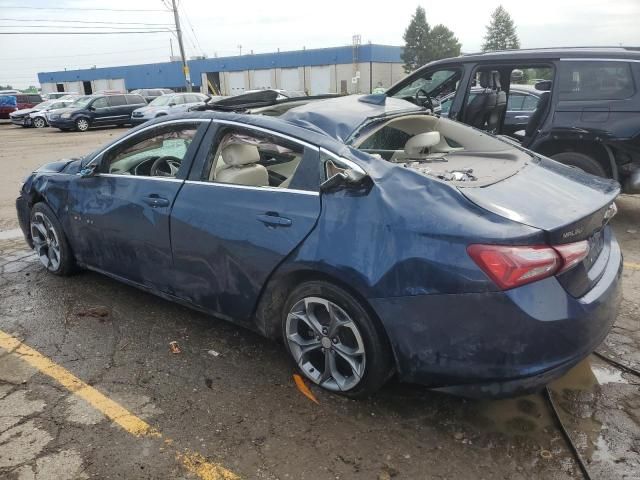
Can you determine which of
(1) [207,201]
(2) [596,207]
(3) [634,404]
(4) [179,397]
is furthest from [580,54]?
(4) [179,397]

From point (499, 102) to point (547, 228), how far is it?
4.64 meters

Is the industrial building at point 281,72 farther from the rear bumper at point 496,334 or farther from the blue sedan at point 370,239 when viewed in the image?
the rear bumper at point 496,334

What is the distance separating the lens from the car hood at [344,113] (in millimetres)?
3131

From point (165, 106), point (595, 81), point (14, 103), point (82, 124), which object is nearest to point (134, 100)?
point (165, 106)

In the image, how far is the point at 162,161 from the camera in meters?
4.10

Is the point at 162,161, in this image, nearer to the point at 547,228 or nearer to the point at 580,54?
the point at 547,228

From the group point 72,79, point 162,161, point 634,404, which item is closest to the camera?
point 634,404

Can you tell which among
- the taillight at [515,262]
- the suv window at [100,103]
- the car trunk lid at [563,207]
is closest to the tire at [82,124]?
the suv window at [100,103]

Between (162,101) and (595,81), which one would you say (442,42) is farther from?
(595,81)

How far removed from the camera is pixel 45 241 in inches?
190

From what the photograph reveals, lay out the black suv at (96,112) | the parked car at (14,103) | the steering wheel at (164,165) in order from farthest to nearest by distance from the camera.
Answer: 1. the parked car at (14,103)
2. the black suv at (96,112)
3. the steering wheel at (164,165)

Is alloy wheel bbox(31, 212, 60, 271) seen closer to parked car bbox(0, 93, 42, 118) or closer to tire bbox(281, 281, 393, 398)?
tire bbox(281, 281, 393, 398)

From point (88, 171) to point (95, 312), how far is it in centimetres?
108

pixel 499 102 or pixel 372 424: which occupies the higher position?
pixel 499 102
